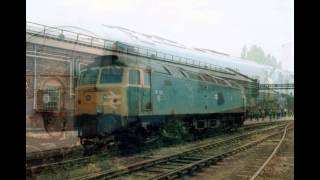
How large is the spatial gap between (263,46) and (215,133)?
4.86 ft

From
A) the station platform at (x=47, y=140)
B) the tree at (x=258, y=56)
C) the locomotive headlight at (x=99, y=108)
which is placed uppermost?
the tree at (x=258, y=56)

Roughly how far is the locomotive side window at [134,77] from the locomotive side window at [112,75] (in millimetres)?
121

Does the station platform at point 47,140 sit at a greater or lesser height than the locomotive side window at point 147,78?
lesser

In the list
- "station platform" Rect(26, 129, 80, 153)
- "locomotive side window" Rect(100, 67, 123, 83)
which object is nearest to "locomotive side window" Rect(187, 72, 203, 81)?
"locomotive side window" Rect(100, 67, 123, 83)

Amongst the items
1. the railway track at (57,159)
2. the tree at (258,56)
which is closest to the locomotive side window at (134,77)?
the railway track at (57,159)

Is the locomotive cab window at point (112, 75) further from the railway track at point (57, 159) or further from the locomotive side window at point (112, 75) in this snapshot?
the railway track at point (57, 159)

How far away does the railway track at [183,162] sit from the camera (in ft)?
12.5

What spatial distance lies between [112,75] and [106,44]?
2.56 feet

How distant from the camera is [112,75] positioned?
4371 millimetres
